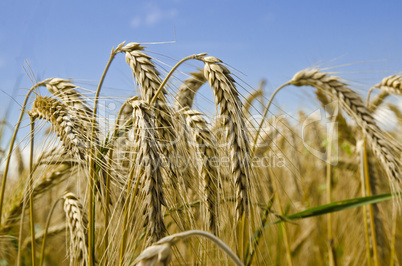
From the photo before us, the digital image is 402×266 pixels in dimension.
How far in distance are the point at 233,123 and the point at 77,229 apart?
79 centimetres

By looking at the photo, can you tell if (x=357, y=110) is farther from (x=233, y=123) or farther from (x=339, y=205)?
(x=233, y=123)

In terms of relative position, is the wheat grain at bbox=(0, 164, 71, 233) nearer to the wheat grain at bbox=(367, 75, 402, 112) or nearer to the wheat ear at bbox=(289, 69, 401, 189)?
the wheat ear at bbox=(289, 69, 401, 189)

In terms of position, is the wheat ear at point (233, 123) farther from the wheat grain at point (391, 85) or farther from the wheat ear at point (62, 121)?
the wheat grain at point (391, 85)

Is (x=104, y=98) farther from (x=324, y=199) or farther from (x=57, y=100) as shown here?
(x=324, y=199)

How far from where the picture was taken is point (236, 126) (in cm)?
124

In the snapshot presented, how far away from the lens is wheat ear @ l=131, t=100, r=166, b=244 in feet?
3.64

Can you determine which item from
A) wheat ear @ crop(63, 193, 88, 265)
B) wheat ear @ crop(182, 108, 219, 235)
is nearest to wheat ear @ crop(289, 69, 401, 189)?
wheat ear @ crop(182, 108, 219, 235)

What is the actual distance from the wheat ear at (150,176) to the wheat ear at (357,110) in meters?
1.07

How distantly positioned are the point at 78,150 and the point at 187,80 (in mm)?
785

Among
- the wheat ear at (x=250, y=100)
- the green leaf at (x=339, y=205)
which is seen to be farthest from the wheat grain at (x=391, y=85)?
the green leaf at (x=339, y=205)

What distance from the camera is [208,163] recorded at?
141 centimetres

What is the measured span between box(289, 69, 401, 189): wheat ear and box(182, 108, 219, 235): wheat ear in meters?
0.75

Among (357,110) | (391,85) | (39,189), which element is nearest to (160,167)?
(39,189)

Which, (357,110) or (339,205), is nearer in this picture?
(339,205)
